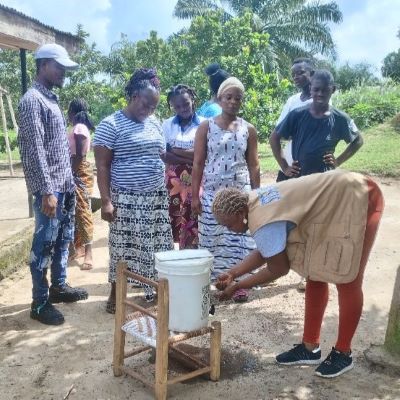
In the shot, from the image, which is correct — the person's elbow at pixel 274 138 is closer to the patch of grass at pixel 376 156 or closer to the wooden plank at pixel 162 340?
the wooden plank at pixel 162 340

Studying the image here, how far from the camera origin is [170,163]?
15.3ft

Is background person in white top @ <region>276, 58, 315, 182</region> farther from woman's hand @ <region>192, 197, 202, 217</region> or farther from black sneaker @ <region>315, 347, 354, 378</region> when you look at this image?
black sneaker @ <region>315, 347, 354, 378</region>

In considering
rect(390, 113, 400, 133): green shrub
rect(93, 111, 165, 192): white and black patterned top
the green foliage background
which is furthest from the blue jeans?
rect(390, 113, 400, 133): green shrub

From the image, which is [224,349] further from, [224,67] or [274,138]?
[224,67]

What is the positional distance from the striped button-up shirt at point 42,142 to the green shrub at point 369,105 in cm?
1386

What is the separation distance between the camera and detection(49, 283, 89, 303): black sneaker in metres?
4.37

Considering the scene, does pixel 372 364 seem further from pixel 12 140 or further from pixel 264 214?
pixel 12 140

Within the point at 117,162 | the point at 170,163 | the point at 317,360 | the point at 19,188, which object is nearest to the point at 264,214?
the point at 317,360

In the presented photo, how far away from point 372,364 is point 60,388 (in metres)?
1.85

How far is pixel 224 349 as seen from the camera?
3486 mm

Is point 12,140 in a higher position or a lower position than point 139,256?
higher

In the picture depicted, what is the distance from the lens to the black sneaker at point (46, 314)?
3.94m

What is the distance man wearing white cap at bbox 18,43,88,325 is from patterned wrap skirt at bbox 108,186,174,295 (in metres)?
0.41

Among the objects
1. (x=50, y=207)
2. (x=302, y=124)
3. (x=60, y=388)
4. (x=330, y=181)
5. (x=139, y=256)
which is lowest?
(x=60, y=388)
